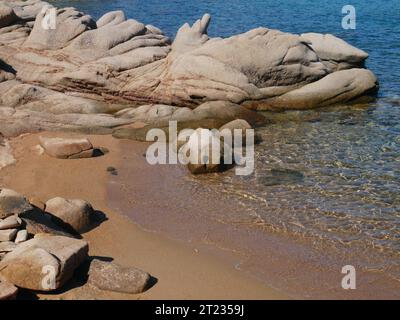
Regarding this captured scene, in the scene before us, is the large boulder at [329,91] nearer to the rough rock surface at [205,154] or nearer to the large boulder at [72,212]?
the rough rock surface at [205,154]

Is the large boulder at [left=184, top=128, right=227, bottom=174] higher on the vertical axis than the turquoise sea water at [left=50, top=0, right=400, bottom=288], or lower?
higher

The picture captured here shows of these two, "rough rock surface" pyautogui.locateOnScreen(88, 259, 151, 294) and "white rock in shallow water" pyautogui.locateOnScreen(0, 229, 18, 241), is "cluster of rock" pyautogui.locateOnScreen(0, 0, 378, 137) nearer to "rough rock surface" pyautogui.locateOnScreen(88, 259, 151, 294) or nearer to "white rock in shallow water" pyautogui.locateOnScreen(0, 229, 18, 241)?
"white rock in shallow water" pyautogui.locateOnScreen(0, 229, 18, 241)

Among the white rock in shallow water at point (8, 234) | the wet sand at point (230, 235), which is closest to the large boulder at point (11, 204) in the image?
the white rock in shallow water at point (8, 234)

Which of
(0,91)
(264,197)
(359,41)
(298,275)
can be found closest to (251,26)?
(359,41)

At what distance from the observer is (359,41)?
31625 mm

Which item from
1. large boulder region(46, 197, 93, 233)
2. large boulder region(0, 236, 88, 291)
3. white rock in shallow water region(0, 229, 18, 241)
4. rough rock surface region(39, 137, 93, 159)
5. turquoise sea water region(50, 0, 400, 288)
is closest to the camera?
large boulder region(0, 236, 88, 291)

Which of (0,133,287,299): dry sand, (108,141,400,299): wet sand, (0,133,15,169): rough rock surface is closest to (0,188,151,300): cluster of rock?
(0,133,287,299): dry sand

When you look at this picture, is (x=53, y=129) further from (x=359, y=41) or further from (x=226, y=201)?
(x=359, y=41)

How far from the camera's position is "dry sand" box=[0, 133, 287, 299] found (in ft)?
33.8

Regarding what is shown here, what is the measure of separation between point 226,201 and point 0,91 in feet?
39.3

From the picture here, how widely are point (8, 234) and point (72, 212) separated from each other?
208cm

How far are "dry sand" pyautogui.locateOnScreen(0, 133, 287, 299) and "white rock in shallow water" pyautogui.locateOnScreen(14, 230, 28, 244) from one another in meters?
1.42

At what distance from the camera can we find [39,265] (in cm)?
959

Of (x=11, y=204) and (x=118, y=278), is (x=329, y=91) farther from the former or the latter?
(x=118, y=278)
